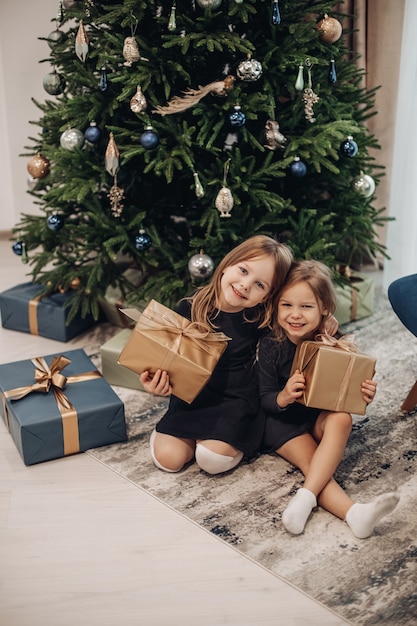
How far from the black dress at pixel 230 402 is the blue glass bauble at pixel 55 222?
740 mm

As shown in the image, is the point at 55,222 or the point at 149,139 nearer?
the point at 149,139

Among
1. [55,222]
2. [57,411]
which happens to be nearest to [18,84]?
[55,222]

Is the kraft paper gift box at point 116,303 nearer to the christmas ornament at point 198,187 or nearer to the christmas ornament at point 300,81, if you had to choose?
the christmas ornament at point 198,187

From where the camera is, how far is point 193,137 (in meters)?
2.48

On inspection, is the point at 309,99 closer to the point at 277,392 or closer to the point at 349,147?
the point at 349,147

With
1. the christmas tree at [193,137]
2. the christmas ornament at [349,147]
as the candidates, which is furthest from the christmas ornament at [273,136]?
the christmas ornament at [349,147]

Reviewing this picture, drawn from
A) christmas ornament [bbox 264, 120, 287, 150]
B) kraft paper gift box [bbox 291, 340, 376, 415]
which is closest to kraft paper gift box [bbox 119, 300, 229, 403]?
kraft paper gift box [bbox 291, 340, 376, 415]

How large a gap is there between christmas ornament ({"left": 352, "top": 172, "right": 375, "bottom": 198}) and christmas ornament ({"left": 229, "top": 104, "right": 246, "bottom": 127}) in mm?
610

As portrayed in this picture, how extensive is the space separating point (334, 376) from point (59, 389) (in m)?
0.86

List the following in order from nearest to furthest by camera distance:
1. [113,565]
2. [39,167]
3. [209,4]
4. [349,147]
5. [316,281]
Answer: [113,565], [316,281], [209,4], [349,147], [39,167]

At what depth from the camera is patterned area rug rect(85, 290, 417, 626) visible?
1594mm

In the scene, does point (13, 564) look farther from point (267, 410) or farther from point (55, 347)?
point (55, 347)

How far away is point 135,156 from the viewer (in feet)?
8.38

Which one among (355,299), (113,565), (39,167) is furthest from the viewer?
(355,299)
